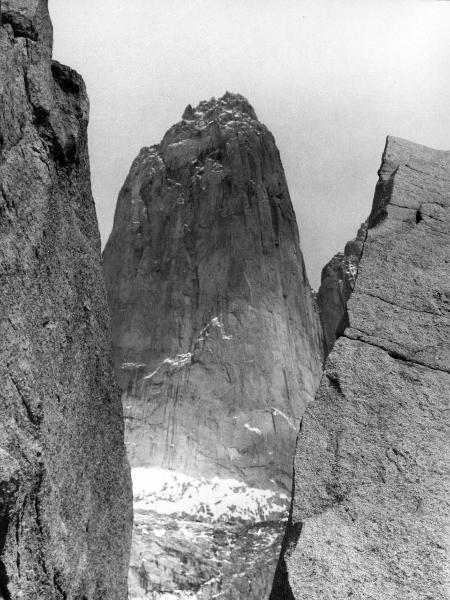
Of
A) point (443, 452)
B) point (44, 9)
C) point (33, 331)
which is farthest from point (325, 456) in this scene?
point (44, 9)

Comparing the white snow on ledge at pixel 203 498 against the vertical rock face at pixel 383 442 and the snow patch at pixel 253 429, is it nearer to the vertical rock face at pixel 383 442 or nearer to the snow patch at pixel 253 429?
the snow patch at pixel 253 429

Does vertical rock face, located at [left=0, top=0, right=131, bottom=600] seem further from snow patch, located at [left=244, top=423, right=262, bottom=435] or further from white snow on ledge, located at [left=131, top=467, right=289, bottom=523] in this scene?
snow patch, located at [left=244, top=423, right=262, bottom=435]

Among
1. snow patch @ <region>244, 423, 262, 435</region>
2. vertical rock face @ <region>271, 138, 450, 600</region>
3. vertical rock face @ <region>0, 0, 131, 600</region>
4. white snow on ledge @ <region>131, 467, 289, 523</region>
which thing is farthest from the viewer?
snow patch @ <region>244, 423, 262, 435</region>

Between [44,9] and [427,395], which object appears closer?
[427,395]

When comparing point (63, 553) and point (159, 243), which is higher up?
point (159, 243)

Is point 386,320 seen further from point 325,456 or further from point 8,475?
point 8,475

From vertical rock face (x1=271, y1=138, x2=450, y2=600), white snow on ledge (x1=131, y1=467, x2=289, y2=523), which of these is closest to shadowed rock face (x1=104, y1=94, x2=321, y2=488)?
white snow on ledge (x1=131, y1=467, x2=289, y2=523)
